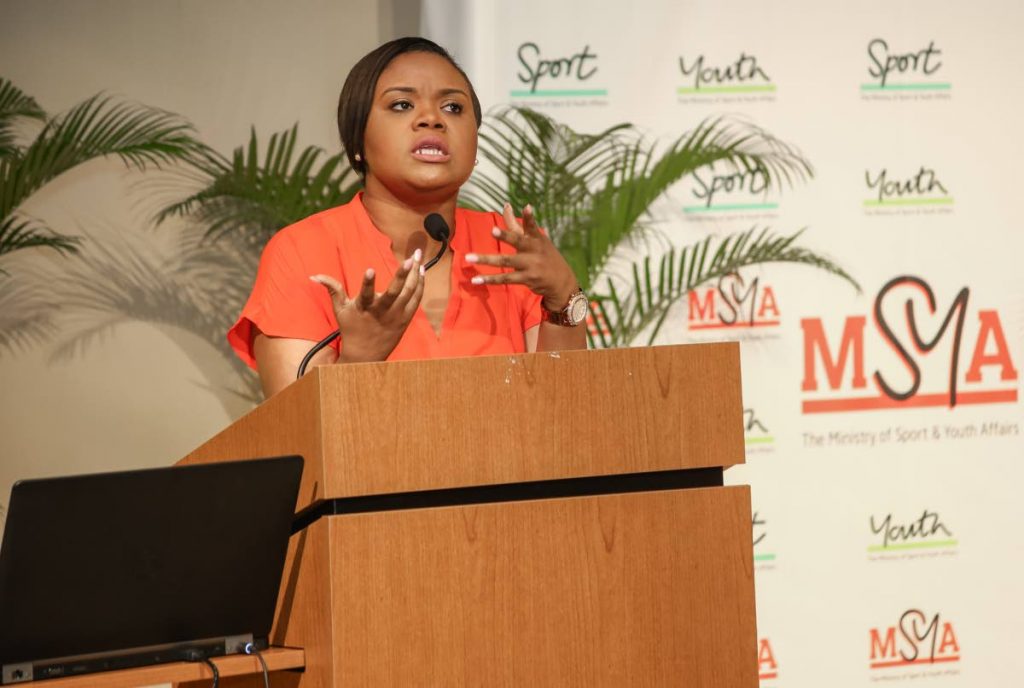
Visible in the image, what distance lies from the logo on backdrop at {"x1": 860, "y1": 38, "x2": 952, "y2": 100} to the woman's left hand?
120 inches

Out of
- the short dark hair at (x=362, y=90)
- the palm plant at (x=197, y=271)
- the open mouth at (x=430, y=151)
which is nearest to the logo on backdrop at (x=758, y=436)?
the palm plant at (x=197, y=271)

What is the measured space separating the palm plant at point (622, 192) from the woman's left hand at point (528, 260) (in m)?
2.09

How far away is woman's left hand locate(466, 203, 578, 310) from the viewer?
1.91 m

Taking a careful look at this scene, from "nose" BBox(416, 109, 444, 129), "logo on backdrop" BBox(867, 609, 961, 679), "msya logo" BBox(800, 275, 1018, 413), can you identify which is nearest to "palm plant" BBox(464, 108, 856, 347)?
"msya logo" BBox(800, 275, 1018, 413)

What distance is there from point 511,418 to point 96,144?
3.60 meters

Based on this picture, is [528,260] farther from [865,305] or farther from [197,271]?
[197,271]

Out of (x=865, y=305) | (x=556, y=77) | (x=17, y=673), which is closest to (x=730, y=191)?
(x=865, y=305)

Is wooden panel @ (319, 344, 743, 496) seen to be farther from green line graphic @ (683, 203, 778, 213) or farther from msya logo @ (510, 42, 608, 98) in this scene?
green line graphic @ (683, 203, 778, 213)

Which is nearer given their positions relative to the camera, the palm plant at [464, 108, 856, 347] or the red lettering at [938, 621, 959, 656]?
the palm plant at [464, 108, 856, 347]

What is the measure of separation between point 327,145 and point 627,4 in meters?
1.47

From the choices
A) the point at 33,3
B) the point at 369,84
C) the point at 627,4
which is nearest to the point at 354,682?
the point at 369,84

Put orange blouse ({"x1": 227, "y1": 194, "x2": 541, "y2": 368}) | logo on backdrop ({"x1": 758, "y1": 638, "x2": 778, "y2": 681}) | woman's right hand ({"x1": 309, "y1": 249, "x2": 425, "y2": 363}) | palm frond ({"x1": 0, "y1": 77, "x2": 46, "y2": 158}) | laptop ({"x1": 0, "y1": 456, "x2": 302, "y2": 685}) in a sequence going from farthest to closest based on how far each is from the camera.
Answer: palm frond ({"x1": 0, "y1": 77, "x2": 46, "y2": 158}), logo on backdrop ({"x1": 758, "y1": 638, "x2": 778, "y2": 681}), orange blouse ({"x1": 227, "y1": 194, "x2": 541, "y2": 368}), woman's right hand ({"x1": 309, "y1": 249, "x2": 425, "y2": 363}), laptop ({"x1": 0, "y1": 456, "x2": 302, "y2": 685})

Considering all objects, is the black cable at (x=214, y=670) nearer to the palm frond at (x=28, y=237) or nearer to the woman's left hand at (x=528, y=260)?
the woman's left hand at (x=528, y=260)

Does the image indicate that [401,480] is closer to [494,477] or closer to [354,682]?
[494,477]
